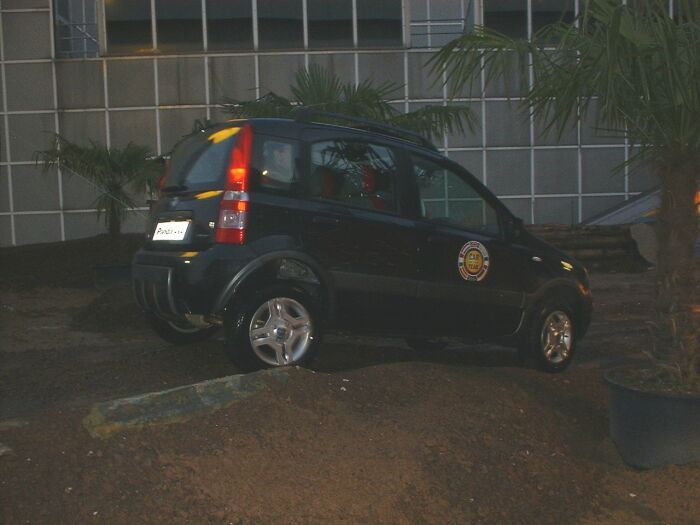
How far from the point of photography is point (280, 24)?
20.6 m

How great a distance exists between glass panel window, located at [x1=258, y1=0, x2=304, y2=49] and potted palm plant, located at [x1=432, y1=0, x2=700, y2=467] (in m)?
16.0

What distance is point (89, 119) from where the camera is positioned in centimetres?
2016

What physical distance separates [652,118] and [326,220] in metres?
2.26

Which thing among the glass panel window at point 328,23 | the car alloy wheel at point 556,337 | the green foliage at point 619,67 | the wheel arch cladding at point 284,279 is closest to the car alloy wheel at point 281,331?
the wheel arch cladding at point 284,279

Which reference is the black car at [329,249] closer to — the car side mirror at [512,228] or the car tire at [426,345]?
the car side mirror at [512,228]

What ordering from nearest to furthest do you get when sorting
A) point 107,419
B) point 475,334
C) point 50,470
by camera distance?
point 50,470 < point 107,419 < point 475,334

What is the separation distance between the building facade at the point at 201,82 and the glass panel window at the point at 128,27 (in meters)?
0.02

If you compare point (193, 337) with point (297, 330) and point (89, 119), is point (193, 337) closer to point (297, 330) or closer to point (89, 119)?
point (297, 330)

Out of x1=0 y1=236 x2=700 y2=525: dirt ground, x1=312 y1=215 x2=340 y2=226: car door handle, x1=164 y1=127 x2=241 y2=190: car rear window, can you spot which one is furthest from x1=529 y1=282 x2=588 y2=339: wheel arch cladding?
x1=164 y1=127 x2=241 y2=190: car rear window

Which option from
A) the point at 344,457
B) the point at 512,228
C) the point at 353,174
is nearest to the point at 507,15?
the point at 512,228

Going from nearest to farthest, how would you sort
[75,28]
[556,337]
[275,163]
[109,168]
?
1. [275,163]
2. [556,337]
3. [109,168]
4. [75,28]

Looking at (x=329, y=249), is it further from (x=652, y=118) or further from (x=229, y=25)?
(x=229, y=25)

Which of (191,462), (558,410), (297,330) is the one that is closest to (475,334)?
(558,410)

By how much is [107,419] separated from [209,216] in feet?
5.90
